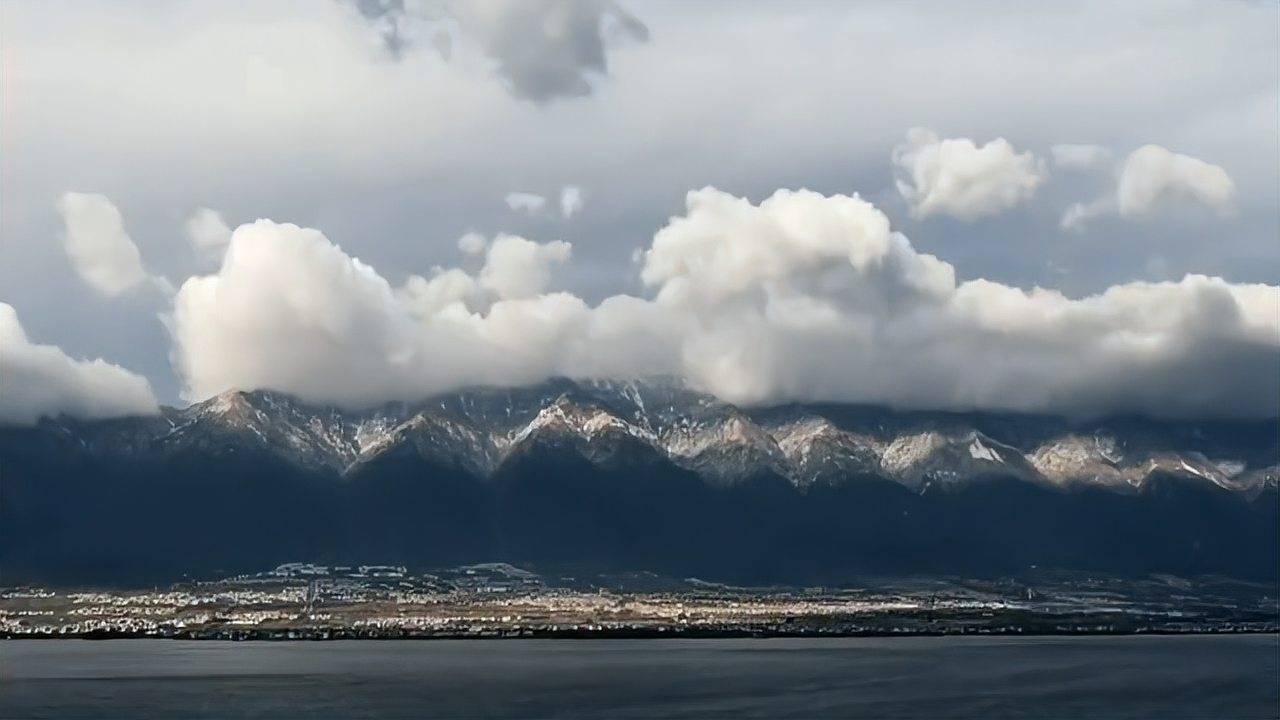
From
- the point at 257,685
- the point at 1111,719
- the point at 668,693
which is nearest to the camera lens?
the point at 1111,719

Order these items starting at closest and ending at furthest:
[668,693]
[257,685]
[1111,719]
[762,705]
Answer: [1111,719] < [762,705] < [668,693] < [257,685]

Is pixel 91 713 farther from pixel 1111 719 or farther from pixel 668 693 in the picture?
pixel 1111 719

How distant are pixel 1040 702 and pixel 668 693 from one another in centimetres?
4508

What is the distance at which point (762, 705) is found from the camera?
524 feet

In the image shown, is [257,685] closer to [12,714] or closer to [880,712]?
[12,714]

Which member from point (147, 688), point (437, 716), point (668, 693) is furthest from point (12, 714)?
point (668, 693)

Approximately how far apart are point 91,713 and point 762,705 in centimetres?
7398

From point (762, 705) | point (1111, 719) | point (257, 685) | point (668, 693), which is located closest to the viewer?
point (1111, 719)

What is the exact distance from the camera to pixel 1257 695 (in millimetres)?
178750

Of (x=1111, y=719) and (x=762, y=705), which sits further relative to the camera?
(x=762, y=705)

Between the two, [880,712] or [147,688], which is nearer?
[880,712]

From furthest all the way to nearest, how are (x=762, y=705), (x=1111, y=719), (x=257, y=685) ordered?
(x=257, y=685) < (x=762, y=705) < (x=1111, y=719)

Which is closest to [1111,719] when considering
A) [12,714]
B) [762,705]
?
[762,705]

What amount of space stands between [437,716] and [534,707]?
12272 millimetres
